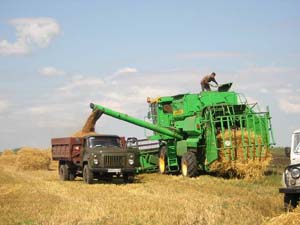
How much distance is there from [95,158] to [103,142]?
1.25 m

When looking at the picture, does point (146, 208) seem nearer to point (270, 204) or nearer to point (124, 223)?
point (124, 223)

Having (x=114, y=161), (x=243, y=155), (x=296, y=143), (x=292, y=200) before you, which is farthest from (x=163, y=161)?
(x=292, y=200)

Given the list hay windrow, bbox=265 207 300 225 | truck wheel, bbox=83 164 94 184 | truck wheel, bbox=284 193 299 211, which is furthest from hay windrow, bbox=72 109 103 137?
hay windrow, bbox=265 207 300 225

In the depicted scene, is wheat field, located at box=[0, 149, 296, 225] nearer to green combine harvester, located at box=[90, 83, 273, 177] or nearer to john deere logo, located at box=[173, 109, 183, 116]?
green combine harvester, located at box=[90, 83, 273, 177]

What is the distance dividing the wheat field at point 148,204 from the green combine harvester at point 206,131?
4.22ft

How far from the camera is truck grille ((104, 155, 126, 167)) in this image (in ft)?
61.8

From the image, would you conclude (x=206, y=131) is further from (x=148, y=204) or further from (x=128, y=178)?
(x=148, y=204)

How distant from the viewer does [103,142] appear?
20.0 metres

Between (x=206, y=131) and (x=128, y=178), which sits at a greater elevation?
(x=206, y=131)

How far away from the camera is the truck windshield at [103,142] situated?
1989 centimetres

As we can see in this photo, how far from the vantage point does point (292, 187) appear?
9109 mm

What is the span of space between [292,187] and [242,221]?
1.04m

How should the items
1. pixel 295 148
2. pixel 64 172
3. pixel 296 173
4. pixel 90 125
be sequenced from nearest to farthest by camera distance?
pixel 296 173, pixel 295 148, pixel 64 172, pixel 90 125

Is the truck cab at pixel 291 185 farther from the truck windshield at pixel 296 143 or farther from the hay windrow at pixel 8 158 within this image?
the hay windrow at pixel 8 158
